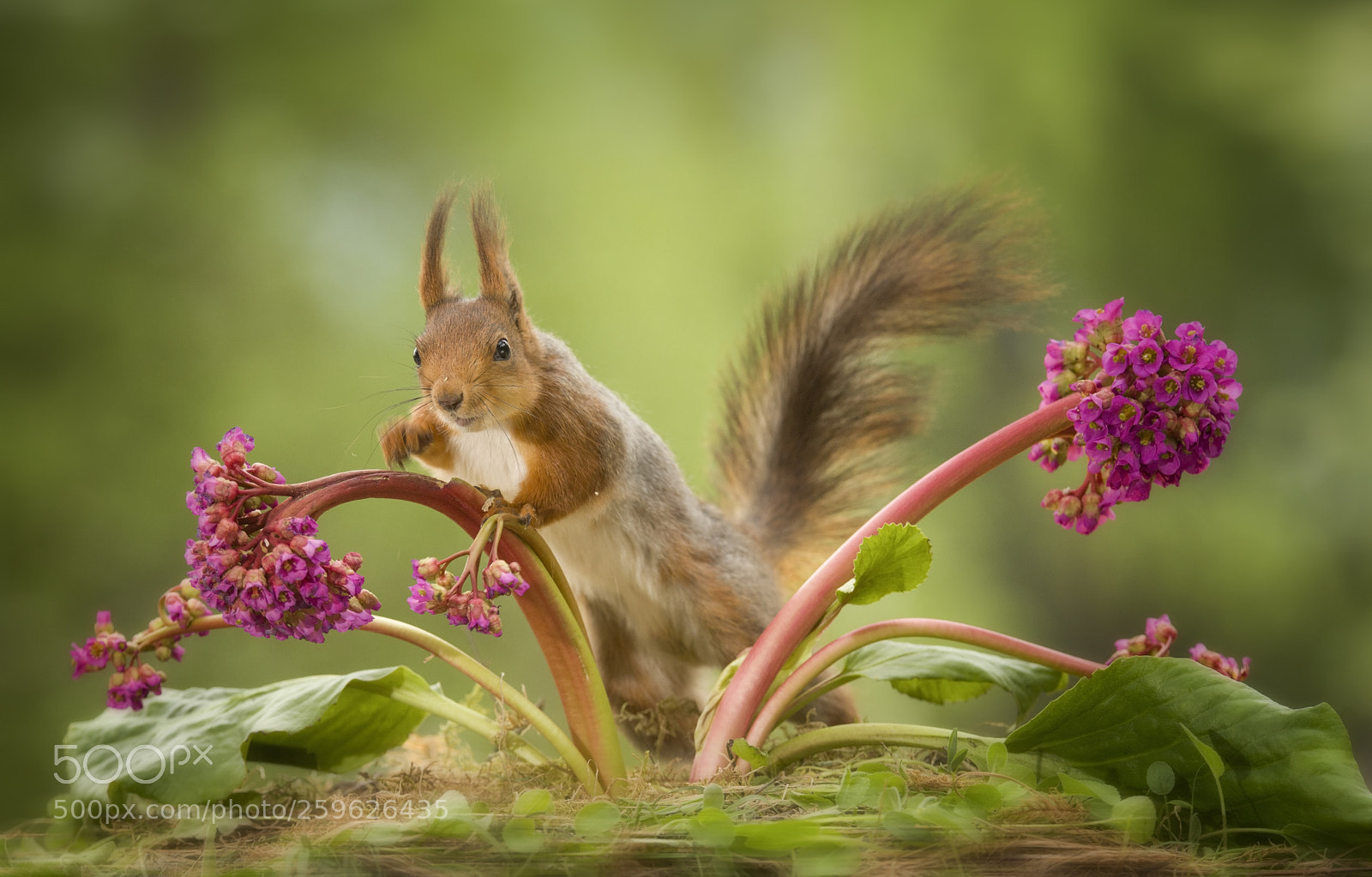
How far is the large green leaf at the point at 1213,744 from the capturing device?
2.21 feet

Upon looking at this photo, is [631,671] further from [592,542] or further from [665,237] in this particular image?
[665,237]

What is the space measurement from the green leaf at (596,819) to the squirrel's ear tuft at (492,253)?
0.45m

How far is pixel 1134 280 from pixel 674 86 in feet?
3.39

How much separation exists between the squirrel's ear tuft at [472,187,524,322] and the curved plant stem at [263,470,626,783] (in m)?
0.19

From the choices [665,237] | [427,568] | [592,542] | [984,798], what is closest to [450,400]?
[427,568]

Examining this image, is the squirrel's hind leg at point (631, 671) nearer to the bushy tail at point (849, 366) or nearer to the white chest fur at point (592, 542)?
the white chest fur at point (592, 542)

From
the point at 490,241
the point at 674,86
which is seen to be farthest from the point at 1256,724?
the point at 674,86

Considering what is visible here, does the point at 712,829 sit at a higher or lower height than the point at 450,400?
lower

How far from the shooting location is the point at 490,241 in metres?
0.88

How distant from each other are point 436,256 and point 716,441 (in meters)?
0.62

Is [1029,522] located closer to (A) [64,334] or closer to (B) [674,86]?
(B) [674,86]

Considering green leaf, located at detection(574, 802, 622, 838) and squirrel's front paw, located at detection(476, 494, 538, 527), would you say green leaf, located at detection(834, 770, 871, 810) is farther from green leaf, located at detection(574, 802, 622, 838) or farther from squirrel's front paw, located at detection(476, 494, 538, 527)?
squirrel's front paw, located at detection(476, 494, 538, 527)

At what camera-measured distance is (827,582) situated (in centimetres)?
87

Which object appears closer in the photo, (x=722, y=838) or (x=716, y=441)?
(x=722, y=838)
